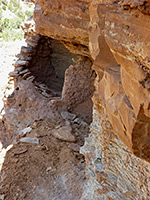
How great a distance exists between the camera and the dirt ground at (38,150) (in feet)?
14.3

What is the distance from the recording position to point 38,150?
200 inches

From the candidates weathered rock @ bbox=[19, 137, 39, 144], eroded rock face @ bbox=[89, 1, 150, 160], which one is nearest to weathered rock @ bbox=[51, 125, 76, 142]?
weathered rock @ bbox=[19, 137, 39, 144]

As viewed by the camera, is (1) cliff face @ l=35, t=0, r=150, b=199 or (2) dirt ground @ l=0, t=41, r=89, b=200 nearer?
(1) cliff face @ l=35, t=0, r=150, b=199

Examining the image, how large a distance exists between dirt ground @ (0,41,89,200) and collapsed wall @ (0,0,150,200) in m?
0.24

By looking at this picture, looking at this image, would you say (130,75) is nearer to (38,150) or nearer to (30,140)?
(38,150)

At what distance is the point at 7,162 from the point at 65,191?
1420mm

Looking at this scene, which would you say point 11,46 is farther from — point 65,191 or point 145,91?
point 145,91

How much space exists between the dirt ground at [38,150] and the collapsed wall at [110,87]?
0.79ft

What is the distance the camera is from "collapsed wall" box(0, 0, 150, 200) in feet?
4.86

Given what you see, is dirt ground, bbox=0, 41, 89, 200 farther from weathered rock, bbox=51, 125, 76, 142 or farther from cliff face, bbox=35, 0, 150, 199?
cliff face, bbox=35, 0, 150, 199

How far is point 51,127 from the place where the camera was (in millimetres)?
5609

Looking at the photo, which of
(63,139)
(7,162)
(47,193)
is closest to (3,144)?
(7,162)

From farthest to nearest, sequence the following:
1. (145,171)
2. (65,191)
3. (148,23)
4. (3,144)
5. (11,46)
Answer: (11,46) → (3,144) → (65,191) → (145,171) → (148,23)

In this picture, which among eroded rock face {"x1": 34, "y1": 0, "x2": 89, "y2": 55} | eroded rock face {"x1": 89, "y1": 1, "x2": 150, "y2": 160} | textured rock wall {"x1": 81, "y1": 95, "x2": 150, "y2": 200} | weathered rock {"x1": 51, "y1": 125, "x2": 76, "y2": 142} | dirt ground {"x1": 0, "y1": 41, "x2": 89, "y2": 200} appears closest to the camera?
eroded rock face {"x1": 89, "y1": 1, "x2": 150, "y2": 160}
